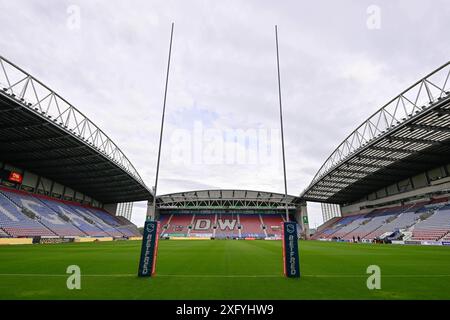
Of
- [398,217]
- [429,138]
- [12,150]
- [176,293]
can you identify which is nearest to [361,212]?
[398,217]

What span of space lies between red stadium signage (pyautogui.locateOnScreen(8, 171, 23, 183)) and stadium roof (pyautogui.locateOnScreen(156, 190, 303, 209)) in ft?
122

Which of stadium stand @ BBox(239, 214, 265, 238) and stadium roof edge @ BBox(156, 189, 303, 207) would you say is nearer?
stadium stand @ BBox(239, 214, 265, 238)

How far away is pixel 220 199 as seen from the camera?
73.2 m

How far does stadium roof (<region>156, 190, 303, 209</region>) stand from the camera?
7250cm

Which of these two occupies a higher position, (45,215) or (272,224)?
(272,224)

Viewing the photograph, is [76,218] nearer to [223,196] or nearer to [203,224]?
[203,224]

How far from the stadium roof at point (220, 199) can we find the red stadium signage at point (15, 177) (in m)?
37.2

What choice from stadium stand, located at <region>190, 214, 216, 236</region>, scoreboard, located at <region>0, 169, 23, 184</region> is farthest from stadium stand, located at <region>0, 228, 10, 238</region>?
stadium stand, located at <region>190, 214, 216, 236</region>

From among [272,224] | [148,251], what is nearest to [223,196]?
Answer: [272,224]

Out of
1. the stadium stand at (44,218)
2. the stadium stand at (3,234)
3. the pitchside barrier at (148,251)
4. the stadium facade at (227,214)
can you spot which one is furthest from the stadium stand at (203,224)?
the pitchside barrier at (148,251)

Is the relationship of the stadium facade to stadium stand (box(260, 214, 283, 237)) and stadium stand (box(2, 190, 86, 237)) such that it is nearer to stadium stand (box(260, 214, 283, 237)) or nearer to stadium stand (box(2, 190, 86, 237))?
stadium stand (box(260, 214, 283, 237))

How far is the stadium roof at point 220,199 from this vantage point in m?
72.5

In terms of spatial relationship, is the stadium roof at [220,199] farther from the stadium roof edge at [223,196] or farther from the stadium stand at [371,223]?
the stadium stand at [371,223]

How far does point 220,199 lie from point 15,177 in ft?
162
